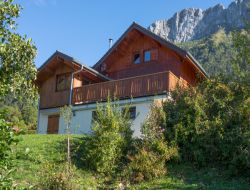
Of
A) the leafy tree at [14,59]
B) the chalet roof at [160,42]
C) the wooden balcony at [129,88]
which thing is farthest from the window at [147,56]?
the leafy tree at [14,59]

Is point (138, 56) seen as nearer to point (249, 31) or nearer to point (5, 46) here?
point (249, 31)

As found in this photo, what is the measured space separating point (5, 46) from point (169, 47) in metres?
20.7

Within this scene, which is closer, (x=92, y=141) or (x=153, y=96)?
(x=92, y=141)

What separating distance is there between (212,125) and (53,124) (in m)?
14.8

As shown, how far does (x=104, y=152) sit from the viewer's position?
15.8 m

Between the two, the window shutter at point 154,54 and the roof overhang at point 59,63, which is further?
the window shutter at point 154,54

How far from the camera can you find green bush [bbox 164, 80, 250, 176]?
51.1ft

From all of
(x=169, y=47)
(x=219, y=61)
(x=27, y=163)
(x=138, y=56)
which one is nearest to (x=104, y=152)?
(x=27, y=163)

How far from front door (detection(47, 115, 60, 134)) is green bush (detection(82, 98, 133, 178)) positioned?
1163cm

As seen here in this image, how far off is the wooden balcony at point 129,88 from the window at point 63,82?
1.46 meters

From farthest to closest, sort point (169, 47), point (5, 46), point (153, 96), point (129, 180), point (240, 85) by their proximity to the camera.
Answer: point (169, 47) → point (153, 96) → point (240, 85) → point (129, 180) → point (5, 46)

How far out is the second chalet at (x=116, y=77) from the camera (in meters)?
24.1

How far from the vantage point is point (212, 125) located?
1655 centimetres

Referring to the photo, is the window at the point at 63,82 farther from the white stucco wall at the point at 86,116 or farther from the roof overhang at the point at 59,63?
the white stucco wall at the point at 86,116
